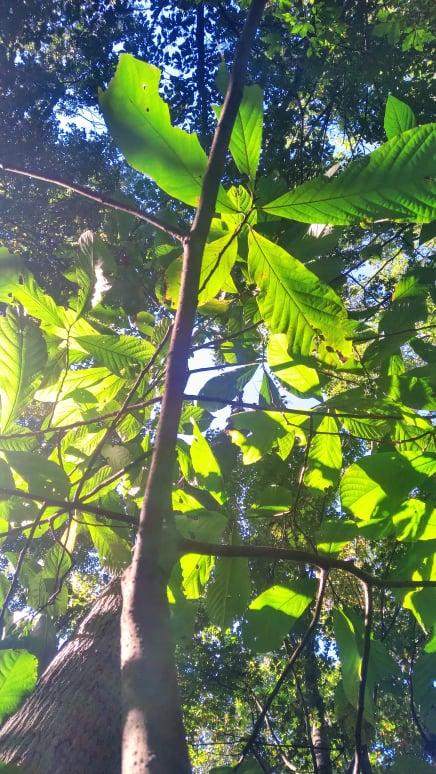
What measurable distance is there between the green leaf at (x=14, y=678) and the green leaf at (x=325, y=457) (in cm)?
59

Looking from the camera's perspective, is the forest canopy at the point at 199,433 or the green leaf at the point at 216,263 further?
the green leaf at the point at 216,263

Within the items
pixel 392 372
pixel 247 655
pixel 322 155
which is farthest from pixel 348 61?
pixel 247 655

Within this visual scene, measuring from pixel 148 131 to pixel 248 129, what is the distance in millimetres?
126

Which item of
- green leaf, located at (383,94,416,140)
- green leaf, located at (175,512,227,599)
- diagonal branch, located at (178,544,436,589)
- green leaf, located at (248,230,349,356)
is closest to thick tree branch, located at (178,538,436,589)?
diagonal branch, located at (178,544,436,589)

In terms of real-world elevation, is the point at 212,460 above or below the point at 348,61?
below

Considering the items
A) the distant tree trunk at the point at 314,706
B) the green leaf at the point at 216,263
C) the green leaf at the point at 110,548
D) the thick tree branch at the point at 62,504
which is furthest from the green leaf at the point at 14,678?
the distant tree trunk at the point at 314,706

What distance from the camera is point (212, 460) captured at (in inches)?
38.2

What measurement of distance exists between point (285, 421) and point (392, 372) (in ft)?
0.91

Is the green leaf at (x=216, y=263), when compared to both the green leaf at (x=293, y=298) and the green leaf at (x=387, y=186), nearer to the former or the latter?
the green leaf at (x=293, y=298)

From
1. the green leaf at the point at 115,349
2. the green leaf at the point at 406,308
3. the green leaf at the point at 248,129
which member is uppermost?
the green leaf at the point at 406,308

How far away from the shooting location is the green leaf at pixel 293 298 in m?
0.72

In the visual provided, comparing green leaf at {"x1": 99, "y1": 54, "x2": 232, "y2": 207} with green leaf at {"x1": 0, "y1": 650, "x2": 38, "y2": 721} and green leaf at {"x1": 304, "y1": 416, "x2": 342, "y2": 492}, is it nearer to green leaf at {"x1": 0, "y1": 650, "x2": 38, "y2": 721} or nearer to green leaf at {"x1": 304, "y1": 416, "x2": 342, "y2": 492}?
green leaf at {"x1": 304, "y1": 416, "x2": 342, "y2": 492}

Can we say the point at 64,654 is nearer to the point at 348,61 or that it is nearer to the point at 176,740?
the point at 176,740

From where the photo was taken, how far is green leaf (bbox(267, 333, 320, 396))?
2.81 ft
